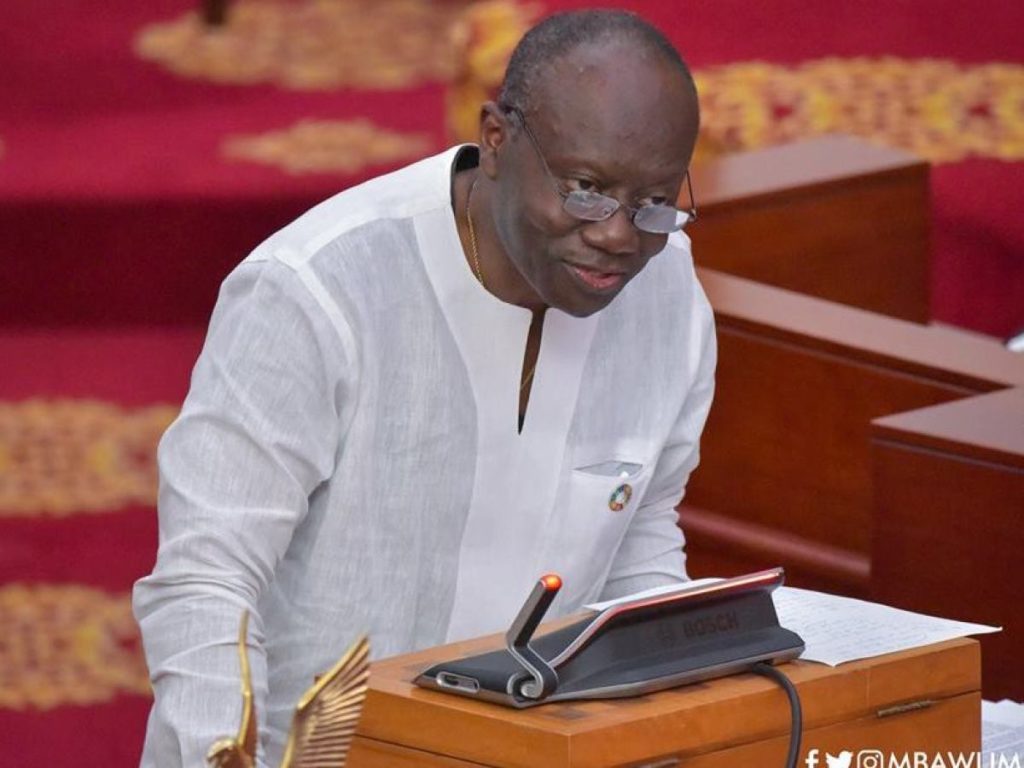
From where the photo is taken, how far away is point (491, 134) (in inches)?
81.0

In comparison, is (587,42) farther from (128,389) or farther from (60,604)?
(128,389)

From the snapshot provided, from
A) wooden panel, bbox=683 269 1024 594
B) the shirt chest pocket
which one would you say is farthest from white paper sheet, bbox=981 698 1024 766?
wooden panel, bbox=683 269 1024 594

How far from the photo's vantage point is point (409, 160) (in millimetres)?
6102

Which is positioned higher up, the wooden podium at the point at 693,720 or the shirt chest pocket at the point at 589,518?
the shirt chest pocket at the point at 589,518

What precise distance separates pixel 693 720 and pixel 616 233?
0.49 m

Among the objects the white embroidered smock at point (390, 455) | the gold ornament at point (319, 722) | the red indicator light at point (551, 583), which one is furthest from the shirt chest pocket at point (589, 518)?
the gold ornament at point (319, 722)

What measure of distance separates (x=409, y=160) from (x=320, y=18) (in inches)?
75.9

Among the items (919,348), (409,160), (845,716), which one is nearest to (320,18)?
(409,160)

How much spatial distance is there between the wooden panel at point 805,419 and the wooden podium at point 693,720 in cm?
127

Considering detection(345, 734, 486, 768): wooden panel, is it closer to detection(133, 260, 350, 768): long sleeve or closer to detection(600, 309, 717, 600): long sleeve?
detection(133, 260, 350, 768): long sleeve

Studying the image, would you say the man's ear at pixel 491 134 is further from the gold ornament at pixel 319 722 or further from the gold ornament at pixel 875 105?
the gold ornament at pixel 875 105

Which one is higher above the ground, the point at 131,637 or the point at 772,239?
the point at 772,239

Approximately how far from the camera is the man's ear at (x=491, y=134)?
2039mm

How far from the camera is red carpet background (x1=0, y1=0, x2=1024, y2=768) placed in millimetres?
4055
